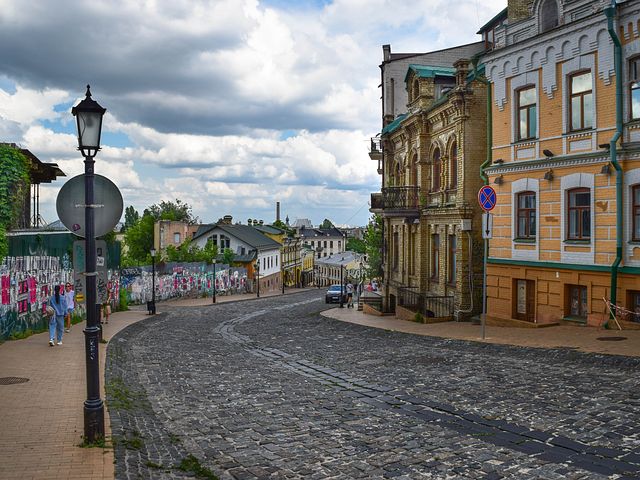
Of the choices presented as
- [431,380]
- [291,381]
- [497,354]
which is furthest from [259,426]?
[497,354]

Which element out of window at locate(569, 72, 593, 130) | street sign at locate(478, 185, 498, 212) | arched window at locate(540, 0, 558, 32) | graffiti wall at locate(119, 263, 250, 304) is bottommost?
graffiti wall at locate(119, 263, 250, 304)

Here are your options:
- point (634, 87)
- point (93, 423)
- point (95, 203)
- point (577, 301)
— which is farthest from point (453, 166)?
point (93, 423)

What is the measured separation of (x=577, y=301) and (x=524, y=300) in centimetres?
217

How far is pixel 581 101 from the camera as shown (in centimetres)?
1777

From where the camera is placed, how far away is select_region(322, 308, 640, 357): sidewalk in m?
13.9

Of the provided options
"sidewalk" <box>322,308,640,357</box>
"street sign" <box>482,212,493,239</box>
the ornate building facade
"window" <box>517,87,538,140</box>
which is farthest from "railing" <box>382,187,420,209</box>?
"street sign" <box>482,212,493,239</box>

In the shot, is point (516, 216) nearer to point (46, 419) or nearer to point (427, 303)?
point (427, 303)

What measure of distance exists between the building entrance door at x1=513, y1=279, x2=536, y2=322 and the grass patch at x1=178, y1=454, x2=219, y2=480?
14573 millimetres

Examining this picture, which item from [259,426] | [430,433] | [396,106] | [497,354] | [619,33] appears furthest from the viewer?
[396,106]

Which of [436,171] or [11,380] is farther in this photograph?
[436,171]

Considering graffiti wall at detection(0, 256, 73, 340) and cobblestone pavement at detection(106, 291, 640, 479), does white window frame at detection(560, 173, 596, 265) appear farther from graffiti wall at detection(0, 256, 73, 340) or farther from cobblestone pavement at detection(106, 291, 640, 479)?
graffiti wall at detection(0, 256, 73, 340)

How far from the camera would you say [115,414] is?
9.02m

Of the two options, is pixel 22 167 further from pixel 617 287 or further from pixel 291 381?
pixel 617 287

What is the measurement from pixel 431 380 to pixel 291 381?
2667 mm
